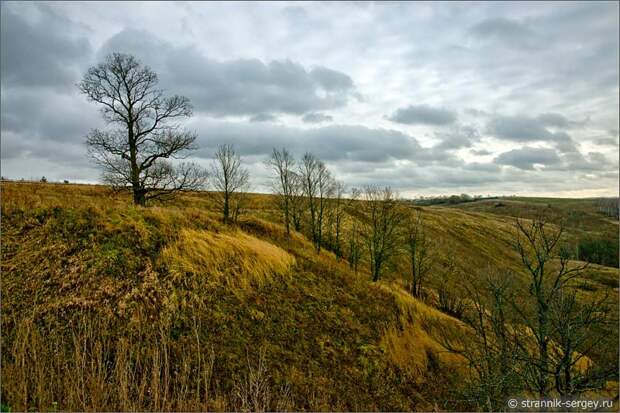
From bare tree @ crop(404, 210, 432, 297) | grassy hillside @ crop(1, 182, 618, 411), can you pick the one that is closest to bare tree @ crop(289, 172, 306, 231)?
bare tree @ crop(404, 210, 432, 297)

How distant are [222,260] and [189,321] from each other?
177 inches

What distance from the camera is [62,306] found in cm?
995

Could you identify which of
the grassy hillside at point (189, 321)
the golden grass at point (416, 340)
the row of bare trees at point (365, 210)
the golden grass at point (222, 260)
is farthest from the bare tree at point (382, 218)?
the golden grass at point (222, 260)

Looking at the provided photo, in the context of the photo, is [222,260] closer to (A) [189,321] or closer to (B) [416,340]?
(A) [189,321]

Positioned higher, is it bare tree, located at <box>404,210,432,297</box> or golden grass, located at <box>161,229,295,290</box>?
golden grass, located at <box>161,229,295,290</box>

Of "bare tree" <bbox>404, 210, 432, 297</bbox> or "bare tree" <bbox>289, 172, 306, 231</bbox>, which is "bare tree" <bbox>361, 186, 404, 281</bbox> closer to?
"bare tree" <bbox>404, 210, 432, 297</bbox>

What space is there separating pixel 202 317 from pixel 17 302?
5.57 metres

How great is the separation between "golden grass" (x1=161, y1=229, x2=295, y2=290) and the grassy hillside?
3.0 inches

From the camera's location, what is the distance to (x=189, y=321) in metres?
11.7

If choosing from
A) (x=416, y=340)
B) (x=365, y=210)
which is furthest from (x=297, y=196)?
(x=416, y=340)

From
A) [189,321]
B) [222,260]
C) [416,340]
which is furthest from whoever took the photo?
[416,340]

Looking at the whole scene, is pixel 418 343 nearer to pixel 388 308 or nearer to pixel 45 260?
pixel 388 308

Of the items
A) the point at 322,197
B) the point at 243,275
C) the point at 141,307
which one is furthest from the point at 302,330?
the point at 322,197

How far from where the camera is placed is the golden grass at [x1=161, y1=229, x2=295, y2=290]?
1430 cm
